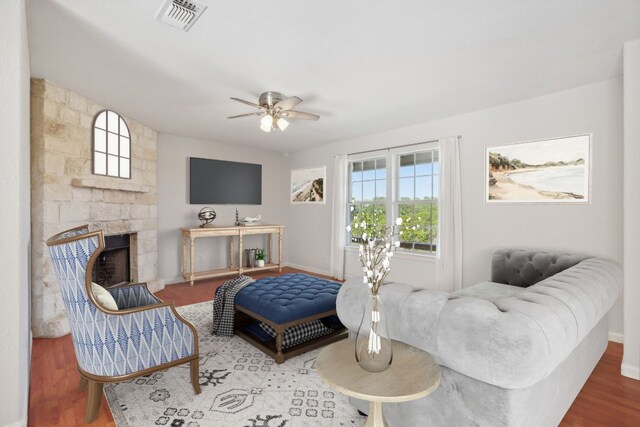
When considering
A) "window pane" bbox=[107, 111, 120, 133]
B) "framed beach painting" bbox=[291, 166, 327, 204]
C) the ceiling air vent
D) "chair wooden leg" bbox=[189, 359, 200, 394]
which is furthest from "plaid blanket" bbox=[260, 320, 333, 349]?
"framed beach painting" bbox=[291, 166, 327, 204]

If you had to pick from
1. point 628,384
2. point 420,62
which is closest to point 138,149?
point 420,62

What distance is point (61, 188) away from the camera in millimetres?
3266

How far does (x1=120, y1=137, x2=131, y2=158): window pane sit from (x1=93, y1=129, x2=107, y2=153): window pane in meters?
0.32

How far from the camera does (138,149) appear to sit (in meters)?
4.59

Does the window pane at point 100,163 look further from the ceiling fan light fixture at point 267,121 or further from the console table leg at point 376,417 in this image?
the console table leg at point 376,417

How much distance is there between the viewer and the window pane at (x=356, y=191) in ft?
18.3

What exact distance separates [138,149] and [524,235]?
17.3 feet

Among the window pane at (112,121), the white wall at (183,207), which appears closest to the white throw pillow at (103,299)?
the window pane at (112,121)

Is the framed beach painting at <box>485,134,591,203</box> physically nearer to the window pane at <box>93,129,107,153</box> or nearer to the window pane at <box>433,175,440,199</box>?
the window pane at <box>433,175,440,199</box>

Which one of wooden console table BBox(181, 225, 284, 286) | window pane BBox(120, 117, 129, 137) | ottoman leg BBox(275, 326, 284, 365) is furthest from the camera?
wooden console table BBox(181, 225, 284, 286)

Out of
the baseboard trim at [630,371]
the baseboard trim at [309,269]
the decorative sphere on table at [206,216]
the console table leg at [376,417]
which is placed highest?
Result: the decorative sphere on table at [206,216]

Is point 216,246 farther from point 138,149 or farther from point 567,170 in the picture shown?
point 567,170

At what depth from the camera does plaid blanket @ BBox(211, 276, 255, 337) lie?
3.06 metres

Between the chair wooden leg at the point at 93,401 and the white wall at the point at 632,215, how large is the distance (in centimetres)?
372
